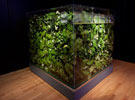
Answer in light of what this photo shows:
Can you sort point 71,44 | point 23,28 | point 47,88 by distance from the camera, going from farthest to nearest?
point 23,28 → point 47,88 → point 71,44

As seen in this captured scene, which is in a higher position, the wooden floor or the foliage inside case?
the foliage inside case

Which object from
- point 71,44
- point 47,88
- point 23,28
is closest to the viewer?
point 71,44

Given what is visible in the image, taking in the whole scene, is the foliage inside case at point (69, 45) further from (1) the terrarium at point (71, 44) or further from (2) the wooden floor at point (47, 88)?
(2) the wooden floor at point (47, 88)

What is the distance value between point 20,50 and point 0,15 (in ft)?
3.18

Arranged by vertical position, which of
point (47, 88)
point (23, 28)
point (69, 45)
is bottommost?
point (47, 88)

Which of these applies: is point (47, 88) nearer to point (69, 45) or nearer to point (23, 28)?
point (69, 45)

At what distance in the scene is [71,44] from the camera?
176 cm

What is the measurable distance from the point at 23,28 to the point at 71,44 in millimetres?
1912

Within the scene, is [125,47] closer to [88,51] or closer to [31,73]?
[88,51]

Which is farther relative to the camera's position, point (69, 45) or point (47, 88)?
point (47, 88)

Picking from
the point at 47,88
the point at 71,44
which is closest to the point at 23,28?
the point at 47,88

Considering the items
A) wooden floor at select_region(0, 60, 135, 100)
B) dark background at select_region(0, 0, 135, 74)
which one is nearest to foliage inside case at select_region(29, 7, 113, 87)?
wooden floor at select_region(0, 60, 135, 100)

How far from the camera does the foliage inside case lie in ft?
5.90

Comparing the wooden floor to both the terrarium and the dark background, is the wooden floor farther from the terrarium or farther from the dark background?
the dark background
